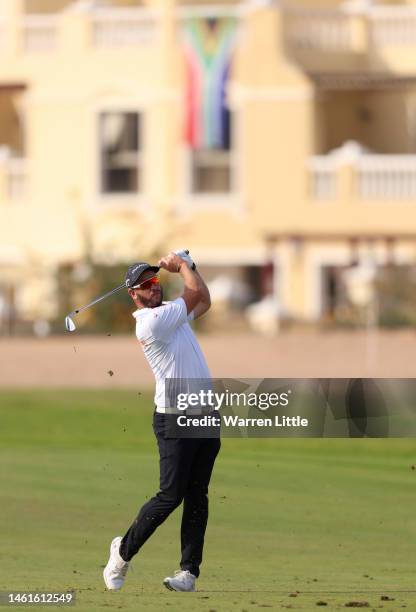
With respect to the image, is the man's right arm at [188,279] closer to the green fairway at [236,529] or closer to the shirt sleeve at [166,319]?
the shirt sleeve at [166,319]

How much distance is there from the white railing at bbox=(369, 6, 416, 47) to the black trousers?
3006 cm

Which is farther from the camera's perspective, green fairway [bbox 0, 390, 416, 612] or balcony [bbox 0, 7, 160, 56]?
balcony [bbox 0, 7, 160, 56]

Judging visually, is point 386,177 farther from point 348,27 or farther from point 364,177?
point 348,27

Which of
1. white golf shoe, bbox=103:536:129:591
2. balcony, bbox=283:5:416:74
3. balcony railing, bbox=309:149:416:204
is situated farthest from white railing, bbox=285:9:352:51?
white golf shoe, bbox=103:536:129:591

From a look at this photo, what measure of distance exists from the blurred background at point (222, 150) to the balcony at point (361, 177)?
0.04 meters

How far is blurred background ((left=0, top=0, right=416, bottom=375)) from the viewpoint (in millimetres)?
39750

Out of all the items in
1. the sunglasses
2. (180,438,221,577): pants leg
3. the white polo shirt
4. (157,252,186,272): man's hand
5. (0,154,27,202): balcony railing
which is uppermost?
(157,252,186,272): man's hand

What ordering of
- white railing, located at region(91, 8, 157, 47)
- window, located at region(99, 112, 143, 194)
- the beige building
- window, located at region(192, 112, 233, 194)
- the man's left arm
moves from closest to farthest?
the man's left arm < the beige building < window, located at region(192, 112, 233, 194) < white railing, located at region(91, 8, 157, 47) < window, located at region(99, 112, 143, 194)

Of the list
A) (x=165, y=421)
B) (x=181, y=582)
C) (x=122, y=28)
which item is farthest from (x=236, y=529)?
(x=122, y=28)

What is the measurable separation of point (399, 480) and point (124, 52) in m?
25.7

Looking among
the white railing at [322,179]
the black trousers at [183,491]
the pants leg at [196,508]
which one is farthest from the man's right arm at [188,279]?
the white railing at [322,179]

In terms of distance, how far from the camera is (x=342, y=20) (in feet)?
134

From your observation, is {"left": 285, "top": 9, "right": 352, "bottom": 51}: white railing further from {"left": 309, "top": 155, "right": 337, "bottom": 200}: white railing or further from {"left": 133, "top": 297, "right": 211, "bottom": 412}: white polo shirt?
{"left": 133, "top": 297, "right": 211, "bottom": 412}: white polo shirt

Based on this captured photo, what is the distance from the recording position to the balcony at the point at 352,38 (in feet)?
133
